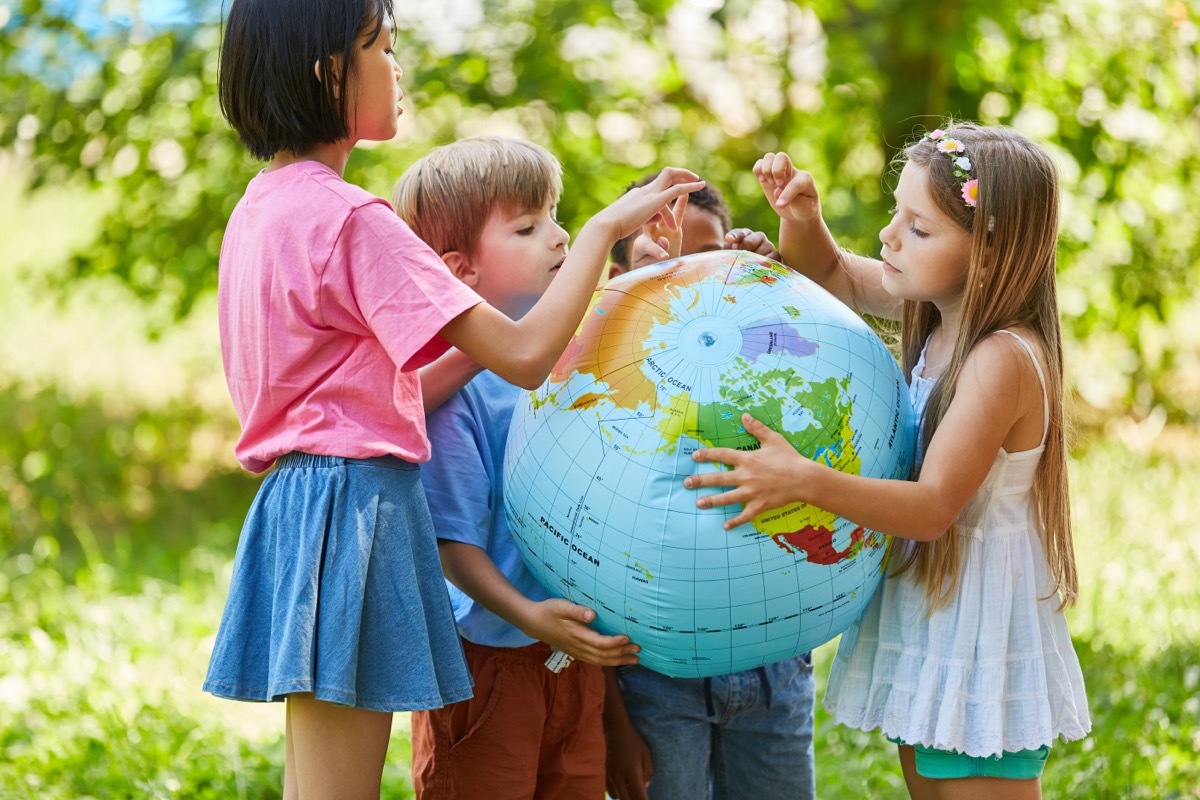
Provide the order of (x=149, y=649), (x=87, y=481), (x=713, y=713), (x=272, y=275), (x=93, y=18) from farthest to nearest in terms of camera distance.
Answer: (x=87, y=481), (x=93, y=18), (x=149, y=649), (x=713, y=713), (x=272, y=275)

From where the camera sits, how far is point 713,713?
9.60 ft

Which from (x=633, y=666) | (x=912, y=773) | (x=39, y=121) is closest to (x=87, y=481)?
(x=39, y=121)

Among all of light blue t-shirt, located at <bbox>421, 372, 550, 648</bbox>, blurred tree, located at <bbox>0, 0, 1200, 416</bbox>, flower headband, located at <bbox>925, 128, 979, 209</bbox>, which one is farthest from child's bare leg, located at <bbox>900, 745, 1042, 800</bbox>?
blurred tree, located at <bbox>0, 0, 1200, 416</bbox>

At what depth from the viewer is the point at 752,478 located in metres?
2.21

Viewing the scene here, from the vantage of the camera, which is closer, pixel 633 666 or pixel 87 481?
pixel 633 666

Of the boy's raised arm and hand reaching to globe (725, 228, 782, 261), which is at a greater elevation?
the boy's raised arm

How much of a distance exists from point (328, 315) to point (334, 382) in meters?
0.13

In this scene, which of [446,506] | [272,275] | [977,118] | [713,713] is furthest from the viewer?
[977,118]

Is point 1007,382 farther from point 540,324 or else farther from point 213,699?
point 213,699

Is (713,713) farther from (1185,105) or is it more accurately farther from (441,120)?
(1185,105)

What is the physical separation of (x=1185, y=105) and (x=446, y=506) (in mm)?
6406

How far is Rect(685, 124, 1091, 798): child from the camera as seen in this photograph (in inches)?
97.7

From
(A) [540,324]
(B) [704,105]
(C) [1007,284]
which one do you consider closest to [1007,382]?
(C) [1007,284]

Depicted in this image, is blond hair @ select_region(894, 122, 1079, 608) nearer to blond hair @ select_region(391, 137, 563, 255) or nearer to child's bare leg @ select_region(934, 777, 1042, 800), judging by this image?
child's bare leg @ select_region(934, 777, 1042, 800)
